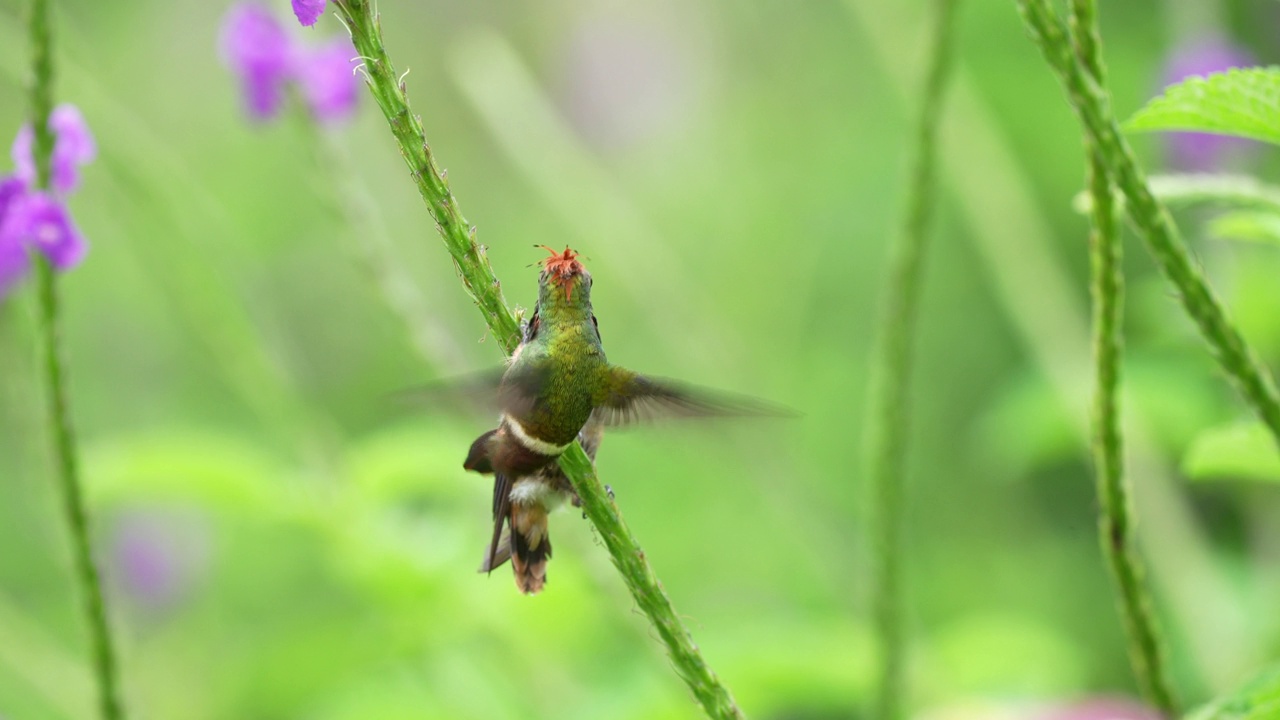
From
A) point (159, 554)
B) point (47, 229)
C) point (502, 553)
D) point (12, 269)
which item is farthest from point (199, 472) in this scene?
point (159, 554)

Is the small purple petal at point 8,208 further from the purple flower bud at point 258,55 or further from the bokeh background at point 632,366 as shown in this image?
the purple flower bud at point 258,55

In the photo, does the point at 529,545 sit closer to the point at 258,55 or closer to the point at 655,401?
the point at 655,401

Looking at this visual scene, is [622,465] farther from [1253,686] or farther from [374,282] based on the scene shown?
[1253,686]

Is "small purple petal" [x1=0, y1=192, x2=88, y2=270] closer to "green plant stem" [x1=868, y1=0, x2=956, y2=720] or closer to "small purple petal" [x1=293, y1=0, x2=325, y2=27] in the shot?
"small purple petal" [x1=293, y1=0, x2=325, y2=27]

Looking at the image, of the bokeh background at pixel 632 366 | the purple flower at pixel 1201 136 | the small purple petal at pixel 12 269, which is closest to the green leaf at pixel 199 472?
the bokeh background at pixel 632 366

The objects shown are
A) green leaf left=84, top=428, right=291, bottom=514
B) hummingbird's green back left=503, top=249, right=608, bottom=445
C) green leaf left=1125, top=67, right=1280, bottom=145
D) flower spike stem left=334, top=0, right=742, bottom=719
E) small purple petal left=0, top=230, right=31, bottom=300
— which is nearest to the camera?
flower spike stem left=334, top=0, right=742, bottom=719

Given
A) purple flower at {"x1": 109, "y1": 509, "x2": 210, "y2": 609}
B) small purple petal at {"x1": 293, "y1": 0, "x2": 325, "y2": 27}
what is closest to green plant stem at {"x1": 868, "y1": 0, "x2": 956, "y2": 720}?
small purple petal at {"x1": 293, "y1": 0, "x2": 325, "y2": 27}

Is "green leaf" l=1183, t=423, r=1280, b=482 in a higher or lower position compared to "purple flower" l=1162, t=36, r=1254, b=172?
lower
